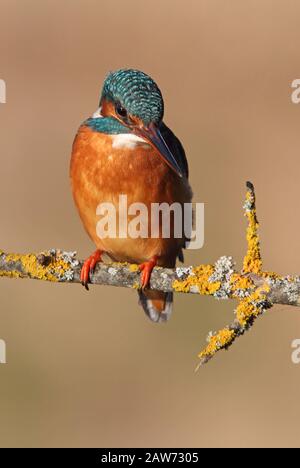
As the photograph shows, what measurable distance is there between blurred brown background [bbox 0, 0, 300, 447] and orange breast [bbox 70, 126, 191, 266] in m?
2.15

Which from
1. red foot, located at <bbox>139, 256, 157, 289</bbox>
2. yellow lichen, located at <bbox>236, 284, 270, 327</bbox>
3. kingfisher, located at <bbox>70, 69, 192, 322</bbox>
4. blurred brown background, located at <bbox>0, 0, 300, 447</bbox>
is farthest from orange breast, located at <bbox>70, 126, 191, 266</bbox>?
blurred brown background, located at <bbox>0, 0, 300, 447</bbox>

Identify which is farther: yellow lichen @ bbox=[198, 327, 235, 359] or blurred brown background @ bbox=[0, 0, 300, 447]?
blurred brown background @ bbox=[0, 0, 300, 447]

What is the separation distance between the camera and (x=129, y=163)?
415 centimetres

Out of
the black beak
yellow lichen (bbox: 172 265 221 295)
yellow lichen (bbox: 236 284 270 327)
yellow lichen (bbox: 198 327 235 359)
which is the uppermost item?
the black beak

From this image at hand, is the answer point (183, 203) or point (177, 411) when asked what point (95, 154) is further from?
point (177, 411)

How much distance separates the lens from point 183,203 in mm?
4324

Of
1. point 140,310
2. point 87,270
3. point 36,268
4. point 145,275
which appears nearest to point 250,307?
point 145,275

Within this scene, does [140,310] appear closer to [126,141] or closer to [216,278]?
[126,141]

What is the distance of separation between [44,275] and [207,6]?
5172 millimetres

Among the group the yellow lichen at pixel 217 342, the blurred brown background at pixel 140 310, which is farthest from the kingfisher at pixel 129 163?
the blurred brown background at pixel 140 310

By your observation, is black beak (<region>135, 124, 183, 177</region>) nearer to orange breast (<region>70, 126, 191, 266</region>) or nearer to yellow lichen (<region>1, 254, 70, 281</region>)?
orange breast (<region>70, 126, 191, 266</region>)

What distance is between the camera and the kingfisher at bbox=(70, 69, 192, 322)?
377 centimetres

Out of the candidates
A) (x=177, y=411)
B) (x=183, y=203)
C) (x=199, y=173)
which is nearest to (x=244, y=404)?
(x=177, y=411)

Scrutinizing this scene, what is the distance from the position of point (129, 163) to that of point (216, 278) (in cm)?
96
